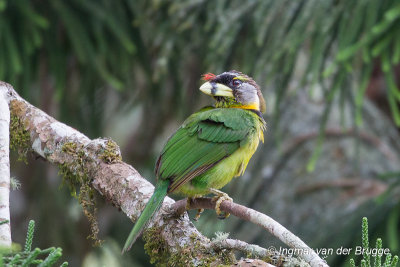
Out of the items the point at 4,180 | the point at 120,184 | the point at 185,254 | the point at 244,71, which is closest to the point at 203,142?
the point at 120,184

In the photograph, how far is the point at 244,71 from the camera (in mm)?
4688

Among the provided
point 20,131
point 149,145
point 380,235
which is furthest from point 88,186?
point 149,145

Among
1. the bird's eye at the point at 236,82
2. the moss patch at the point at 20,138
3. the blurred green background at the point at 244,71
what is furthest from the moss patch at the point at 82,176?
the blurred green background at the point at 244,71

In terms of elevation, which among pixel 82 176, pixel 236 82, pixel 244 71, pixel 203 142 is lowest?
pixel 82 176

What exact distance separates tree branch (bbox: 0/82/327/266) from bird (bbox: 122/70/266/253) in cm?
→ 15

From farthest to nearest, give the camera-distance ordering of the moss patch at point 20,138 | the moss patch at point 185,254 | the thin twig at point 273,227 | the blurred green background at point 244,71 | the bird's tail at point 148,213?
the blurred green background at point 244,71, the moss patch at point 20,138, the bird's tail at point 148,213, the moss patch at point 185,254, the thin twig at point 273,227

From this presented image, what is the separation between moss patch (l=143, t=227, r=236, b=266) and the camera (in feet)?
7.49

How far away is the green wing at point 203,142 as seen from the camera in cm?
302

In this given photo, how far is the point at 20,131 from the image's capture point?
2984 millimetres

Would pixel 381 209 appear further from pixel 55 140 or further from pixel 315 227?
pixel 55 140

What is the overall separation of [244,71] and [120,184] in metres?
2.24

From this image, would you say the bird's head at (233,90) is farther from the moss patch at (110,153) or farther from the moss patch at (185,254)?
the moss patch at (185,254)

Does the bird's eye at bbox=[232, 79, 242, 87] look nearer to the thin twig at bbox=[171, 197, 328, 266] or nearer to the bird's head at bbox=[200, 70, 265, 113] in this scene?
the bird's head at bbox=[200, 70, 265, 113]

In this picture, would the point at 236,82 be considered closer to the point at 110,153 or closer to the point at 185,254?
the point at 110,153
